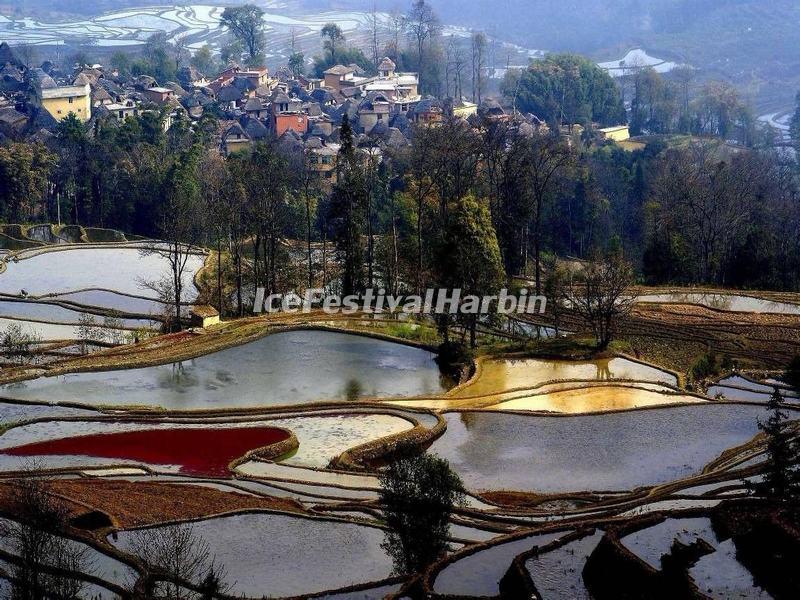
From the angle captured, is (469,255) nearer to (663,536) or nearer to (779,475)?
(779,475)

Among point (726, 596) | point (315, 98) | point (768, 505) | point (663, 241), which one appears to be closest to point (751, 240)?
point (663, 241)

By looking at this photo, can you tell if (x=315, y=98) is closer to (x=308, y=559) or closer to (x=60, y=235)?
(x=60, y=235)

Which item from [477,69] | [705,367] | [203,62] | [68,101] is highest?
[203,62]

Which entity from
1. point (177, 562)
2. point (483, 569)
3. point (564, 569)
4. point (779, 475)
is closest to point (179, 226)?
point (483, 569)

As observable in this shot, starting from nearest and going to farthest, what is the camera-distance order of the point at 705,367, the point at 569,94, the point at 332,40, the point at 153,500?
the point at 153,500, the point at 705,367, the point at 569,94, the point at 332,40

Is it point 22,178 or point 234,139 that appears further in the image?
point 234,139

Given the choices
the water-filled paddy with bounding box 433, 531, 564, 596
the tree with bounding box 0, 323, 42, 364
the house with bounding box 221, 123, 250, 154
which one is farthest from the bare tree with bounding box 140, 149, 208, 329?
the water-filled paddy with bounding box 433, 531, 564, 596

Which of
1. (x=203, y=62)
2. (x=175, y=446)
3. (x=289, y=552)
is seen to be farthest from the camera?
(x=203, y=62)
